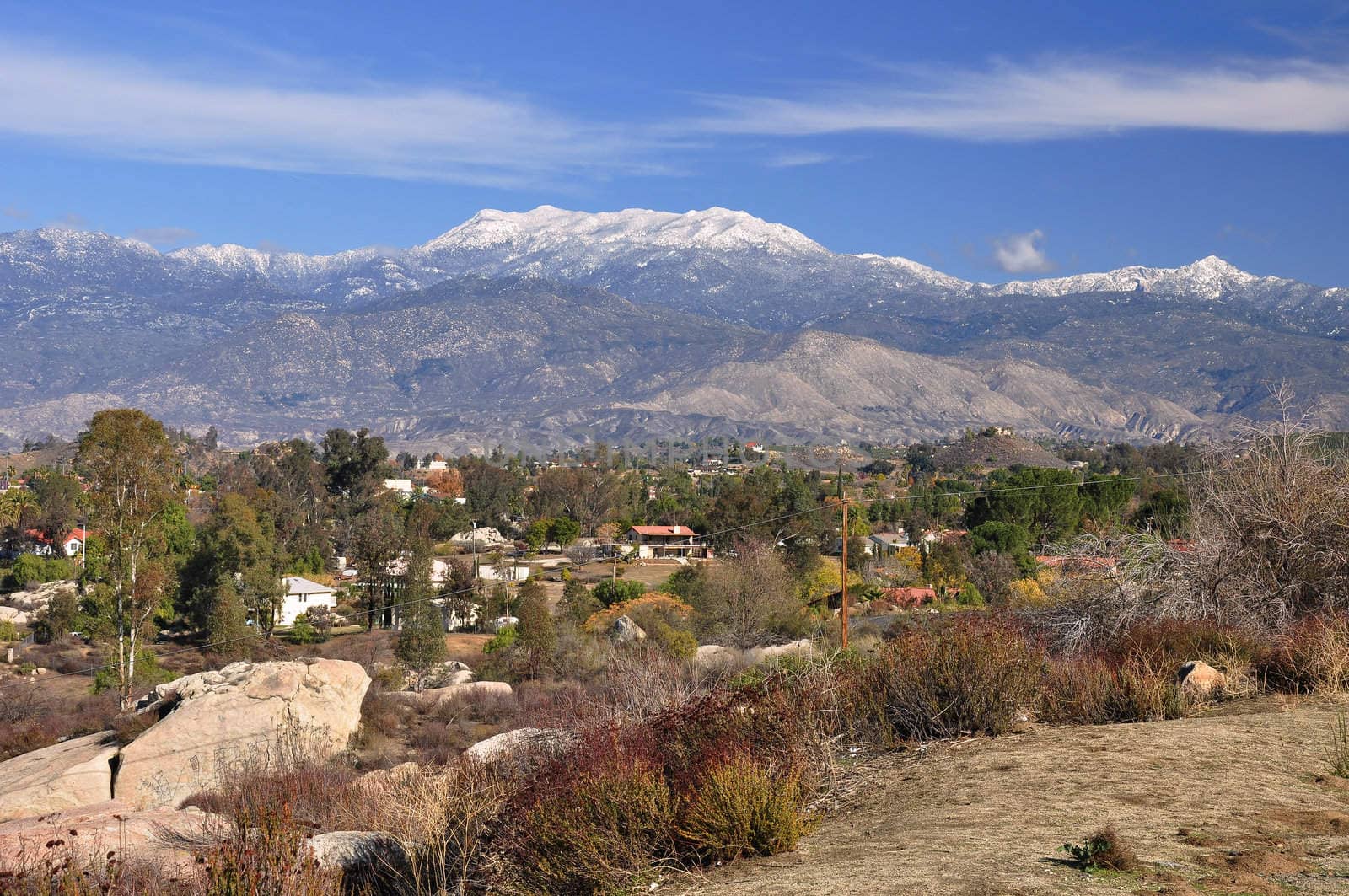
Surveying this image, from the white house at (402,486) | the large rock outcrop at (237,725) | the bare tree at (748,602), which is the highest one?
the large rock outcrop at (237,725)

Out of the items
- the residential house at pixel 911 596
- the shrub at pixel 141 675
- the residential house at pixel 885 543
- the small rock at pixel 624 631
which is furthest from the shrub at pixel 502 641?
the residential house at pixel 885 543

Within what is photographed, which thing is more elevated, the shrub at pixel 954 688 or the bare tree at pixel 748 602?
the shrub at pixel 954 688

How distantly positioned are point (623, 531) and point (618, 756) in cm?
7940

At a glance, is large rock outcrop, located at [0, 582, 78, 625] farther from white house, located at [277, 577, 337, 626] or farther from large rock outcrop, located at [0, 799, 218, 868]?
large rock outcrop, located at [0, 799, 218, 868]

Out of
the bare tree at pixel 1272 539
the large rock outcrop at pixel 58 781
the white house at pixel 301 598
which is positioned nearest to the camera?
the bare tree at pixel 1272 539

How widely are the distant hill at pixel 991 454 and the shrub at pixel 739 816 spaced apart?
4965 inches

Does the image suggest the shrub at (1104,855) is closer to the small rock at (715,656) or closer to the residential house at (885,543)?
the small rock at (715,656)

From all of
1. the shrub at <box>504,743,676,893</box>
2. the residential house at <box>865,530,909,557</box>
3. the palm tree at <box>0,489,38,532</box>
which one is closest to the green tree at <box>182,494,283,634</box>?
the palm tree at <box>0,489,38,532</box>

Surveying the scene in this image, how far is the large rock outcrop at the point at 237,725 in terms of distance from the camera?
18.1 metres

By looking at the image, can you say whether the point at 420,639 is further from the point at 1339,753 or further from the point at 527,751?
the point at 1339,753

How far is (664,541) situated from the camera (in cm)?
8238

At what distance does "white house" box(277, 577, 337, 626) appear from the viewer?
57.9 m

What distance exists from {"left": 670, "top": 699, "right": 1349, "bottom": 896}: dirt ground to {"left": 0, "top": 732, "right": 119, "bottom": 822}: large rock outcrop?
456 inches

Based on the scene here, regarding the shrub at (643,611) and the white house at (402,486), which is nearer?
the shrub at (643,611)
